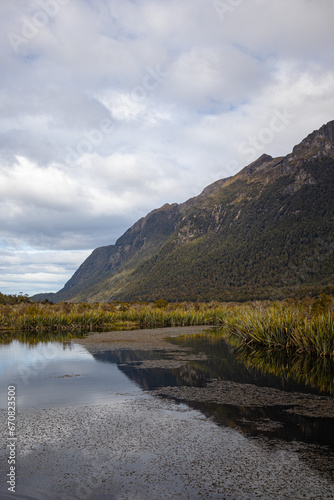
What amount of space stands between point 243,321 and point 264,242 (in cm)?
8263

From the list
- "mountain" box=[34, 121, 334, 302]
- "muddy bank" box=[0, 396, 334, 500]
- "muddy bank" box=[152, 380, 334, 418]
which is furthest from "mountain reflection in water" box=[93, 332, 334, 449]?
"mountain" box=[34, 121, 334, 302]

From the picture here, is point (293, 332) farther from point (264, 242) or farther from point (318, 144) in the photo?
point (318, 144)

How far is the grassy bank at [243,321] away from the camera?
14711 millimetres

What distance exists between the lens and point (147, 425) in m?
6.50

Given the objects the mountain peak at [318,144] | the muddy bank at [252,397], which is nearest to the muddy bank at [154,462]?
the muddy bank at [252,397]

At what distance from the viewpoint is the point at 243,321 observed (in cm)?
2045

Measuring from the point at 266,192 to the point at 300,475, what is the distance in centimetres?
13220

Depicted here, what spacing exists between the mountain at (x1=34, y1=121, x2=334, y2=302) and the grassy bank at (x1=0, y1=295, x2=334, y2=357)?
2707 centimetres

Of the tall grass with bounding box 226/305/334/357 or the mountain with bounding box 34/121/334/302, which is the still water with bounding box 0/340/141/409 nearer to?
the tall grass with bounding box 226/305/334/357

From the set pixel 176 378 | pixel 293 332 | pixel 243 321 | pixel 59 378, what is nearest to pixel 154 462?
pixel 176 378

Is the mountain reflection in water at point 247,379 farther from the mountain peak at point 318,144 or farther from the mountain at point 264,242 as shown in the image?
the mountain peak at point 318,144

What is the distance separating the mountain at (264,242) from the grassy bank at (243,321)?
2707 cm

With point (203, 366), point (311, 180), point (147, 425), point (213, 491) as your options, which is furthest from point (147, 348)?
point (311, 180)

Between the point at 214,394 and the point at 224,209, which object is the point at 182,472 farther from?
the point at 224,209
